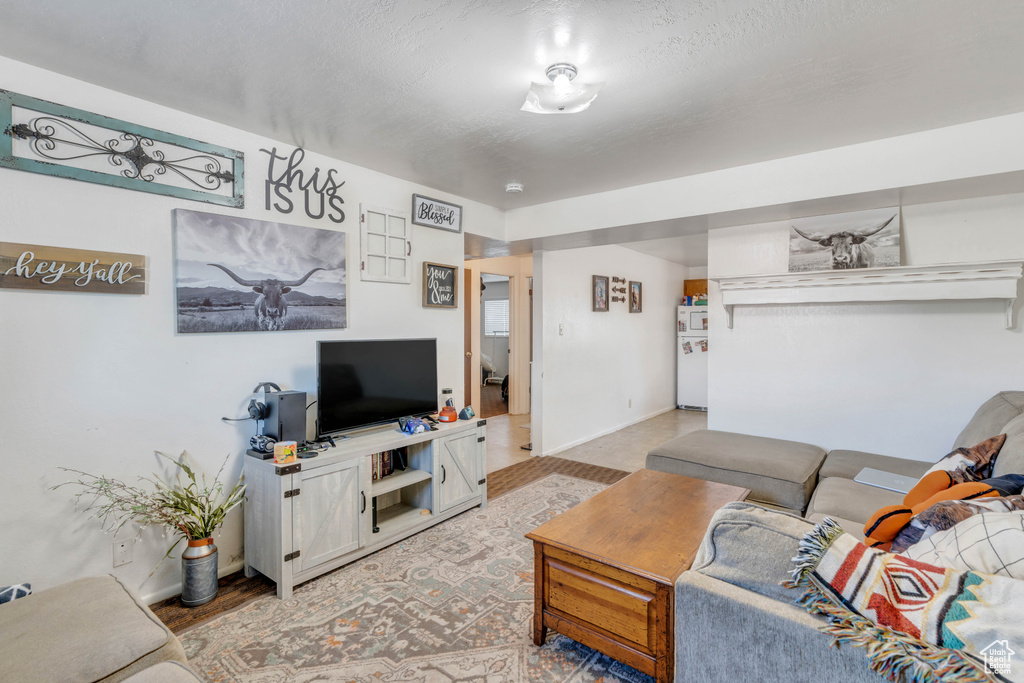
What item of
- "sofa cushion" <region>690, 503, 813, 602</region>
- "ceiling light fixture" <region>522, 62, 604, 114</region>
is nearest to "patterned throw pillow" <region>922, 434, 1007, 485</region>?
"sofa cushion" <region>690, 503, 813, 602</region>

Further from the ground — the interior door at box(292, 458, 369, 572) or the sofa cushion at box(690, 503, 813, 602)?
the sofa cushion at box(690, 503, 813, 602)

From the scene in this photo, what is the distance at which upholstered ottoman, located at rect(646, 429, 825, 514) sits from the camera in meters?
2.71

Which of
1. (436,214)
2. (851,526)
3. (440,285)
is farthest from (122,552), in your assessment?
(851,526)

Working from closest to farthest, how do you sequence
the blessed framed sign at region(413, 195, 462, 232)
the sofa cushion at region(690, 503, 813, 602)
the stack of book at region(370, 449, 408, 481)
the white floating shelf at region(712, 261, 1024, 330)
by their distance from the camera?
the sofa cushion at region(690, 503, 813, 602)
the white floating shelf at region(712, 261, 1024, 330)
the stack of book at region(370, 449, 408, 481)
the blessed framed sign at region(413, 195, 462, 232)

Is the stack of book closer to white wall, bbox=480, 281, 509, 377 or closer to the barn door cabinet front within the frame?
the barn door cabinet front

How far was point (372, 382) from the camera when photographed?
9.46 feet

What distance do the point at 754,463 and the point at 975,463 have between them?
1.13 metres

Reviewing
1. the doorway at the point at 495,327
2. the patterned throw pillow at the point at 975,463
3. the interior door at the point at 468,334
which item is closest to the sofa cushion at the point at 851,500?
the patterned throw pillow at the point at 975,463

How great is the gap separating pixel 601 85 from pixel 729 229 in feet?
7.04

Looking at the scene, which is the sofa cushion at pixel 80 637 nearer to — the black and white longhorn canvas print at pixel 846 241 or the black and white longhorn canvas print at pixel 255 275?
the black and white longhorn canvas print at pixel 255 275

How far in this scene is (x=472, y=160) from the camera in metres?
2.90

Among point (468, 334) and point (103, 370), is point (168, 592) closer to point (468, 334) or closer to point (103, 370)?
point (103, 370)

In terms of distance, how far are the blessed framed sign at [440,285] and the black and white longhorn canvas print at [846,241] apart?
8.09ft

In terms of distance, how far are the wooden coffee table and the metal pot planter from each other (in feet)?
5.08
